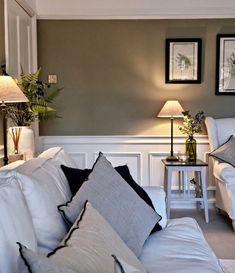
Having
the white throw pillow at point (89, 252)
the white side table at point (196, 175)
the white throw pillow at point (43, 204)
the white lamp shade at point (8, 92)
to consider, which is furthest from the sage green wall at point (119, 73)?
the white throw pillow at point (89, 252)

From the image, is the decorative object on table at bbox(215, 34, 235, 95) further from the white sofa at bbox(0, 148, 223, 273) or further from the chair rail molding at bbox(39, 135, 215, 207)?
the white sofa at bbox(0, 148, 223, 273)

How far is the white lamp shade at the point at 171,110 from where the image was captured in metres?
4.05

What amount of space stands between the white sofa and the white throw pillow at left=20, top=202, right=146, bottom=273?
0.13 metres

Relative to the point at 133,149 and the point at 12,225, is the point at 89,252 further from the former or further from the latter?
the point at 133,149

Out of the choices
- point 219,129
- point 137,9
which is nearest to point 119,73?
point 137,9

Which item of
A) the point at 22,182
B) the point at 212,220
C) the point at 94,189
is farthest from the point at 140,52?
the point at 22,182

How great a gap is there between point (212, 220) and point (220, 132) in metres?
0.96

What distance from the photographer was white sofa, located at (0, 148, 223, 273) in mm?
1056

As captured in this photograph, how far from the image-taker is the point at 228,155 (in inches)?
150

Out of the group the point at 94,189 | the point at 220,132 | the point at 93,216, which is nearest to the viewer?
the point at 93,216

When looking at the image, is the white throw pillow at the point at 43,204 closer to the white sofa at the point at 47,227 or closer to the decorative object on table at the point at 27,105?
the white sofa at the point at 47,227

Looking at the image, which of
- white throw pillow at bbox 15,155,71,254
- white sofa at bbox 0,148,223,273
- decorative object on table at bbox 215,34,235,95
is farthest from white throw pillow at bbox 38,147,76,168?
decorative object on table at bbox 215,34,235,95

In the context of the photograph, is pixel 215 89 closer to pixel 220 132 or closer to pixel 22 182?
pixel 220 132

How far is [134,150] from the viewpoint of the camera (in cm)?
→ 440
